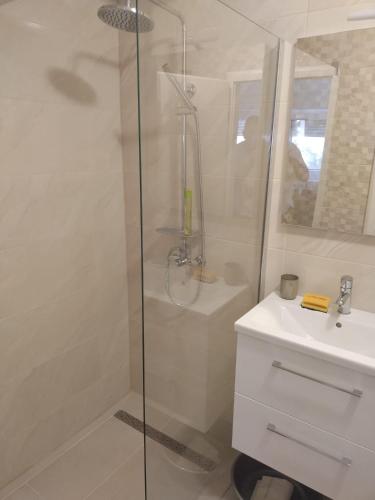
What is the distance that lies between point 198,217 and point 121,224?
0.77 m

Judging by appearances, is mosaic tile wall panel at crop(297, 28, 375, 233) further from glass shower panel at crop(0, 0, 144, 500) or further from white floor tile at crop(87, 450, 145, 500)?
white floor tile at crop(87, 450, 145, 500)

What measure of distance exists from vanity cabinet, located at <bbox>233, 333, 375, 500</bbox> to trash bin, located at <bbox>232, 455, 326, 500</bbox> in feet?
0.95

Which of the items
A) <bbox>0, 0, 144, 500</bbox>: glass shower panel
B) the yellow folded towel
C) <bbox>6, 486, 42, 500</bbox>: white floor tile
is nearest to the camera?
the yellow folded towel

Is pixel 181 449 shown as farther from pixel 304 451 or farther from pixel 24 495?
pixel 24 495

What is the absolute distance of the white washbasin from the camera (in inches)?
49.2

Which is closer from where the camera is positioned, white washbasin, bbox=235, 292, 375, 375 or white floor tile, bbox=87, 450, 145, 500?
white washbasin, bbox=235, 292, 375, 375

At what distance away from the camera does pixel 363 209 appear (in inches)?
54.4

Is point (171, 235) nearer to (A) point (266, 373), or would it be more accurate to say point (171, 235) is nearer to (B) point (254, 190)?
(B) point (254, 190)

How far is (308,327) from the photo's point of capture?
147 centimetres

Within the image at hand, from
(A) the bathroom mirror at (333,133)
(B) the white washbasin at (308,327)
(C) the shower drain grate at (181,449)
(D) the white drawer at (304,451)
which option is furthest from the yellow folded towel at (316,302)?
(C) the shower drain grate at (181,449)

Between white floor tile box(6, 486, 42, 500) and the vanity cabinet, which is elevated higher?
the vanity cabinet

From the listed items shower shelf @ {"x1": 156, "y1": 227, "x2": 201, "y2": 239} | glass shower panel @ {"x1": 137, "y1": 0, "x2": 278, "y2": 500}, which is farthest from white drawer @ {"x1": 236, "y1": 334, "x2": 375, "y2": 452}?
shower shelf @ {"x1": 156, "y1": 227, "x2": 201, "y2": 239}

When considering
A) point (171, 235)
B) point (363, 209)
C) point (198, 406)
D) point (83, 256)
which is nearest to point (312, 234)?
point (363, 209)

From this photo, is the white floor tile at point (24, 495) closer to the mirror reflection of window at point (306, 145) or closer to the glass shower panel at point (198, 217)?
the glass shower panel at point (198, 217)
